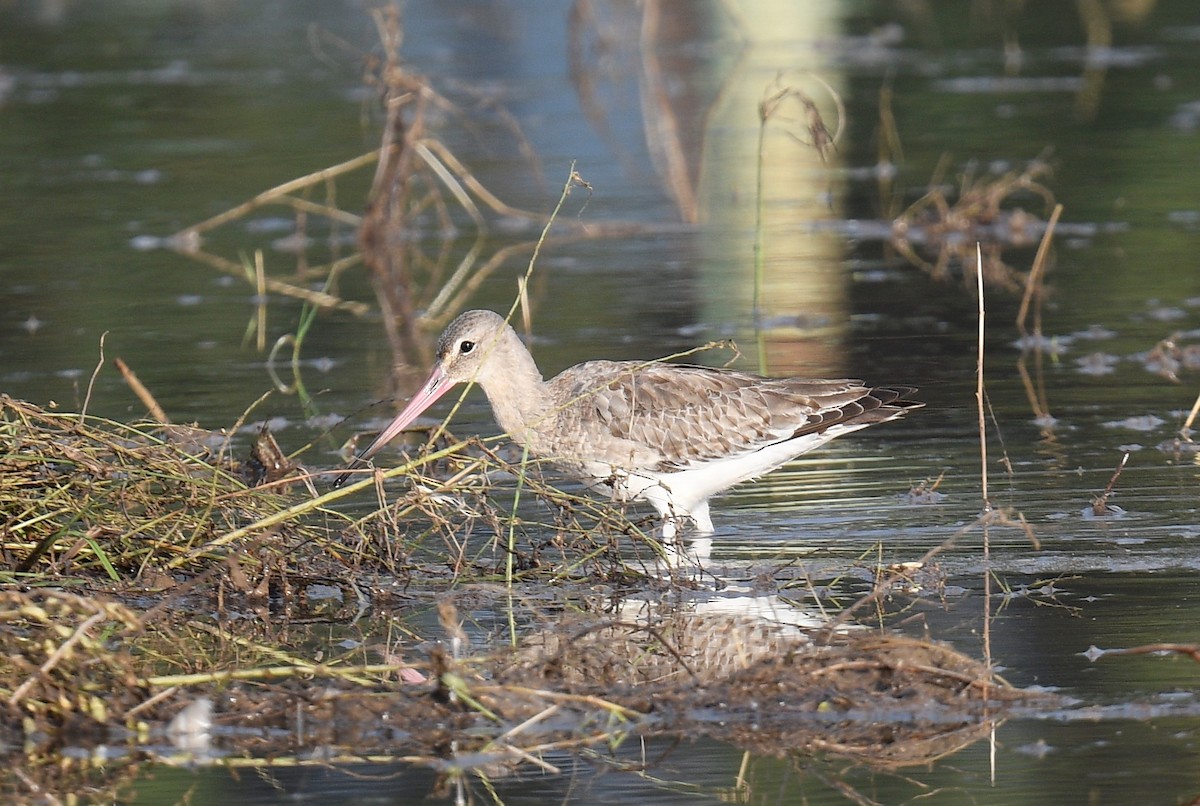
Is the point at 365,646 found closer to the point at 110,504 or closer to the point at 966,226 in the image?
the point at 110,504

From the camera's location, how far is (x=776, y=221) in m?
14.0

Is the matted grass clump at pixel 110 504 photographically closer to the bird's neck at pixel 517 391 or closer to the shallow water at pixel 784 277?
the bird's neck at pixel 517 391

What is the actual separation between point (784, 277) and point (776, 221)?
1.89 metres

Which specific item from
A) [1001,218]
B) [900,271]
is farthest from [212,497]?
[1001,218]

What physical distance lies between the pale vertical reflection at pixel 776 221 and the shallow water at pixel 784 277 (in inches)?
1.9

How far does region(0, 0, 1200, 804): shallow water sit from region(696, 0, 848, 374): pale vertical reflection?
0.05m

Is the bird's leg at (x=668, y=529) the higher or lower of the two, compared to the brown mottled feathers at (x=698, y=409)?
lower

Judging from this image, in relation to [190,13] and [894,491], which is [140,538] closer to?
[894,491]

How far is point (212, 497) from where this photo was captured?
21.6ft

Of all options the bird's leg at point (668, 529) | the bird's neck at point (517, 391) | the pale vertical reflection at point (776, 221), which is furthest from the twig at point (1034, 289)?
the bird's leg at point (668, 529)

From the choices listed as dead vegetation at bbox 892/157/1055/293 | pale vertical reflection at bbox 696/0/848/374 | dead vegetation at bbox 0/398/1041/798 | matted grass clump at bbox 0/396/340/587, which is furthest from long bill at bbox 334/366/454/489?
dead vegetation at bbox 892/157/1055/293

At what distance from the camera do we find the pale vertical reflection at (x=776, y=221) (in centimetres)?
1073

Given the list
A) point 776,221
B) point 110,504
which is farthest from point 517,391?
point 776,221

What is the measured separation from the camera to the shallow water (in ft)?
18.4
